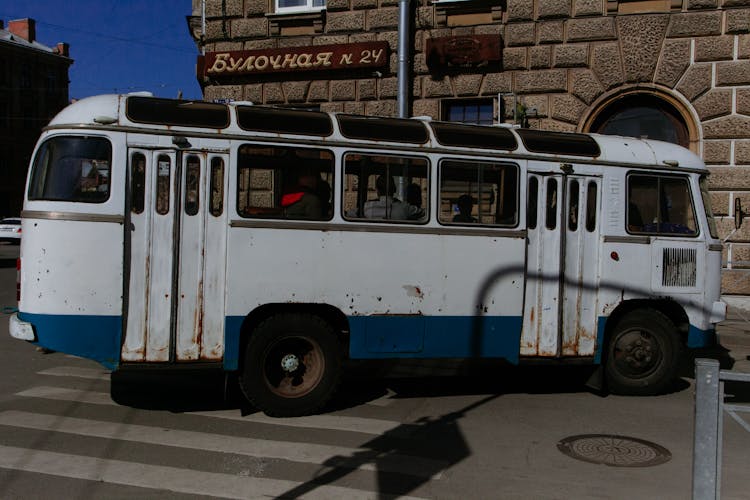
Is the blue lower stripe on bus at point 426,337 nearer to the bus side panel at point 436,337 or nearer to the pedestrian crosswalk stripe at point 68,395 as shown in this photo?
the bus side panel at point 436,337

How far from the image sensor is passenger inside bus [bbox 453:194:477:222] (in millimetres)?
7035

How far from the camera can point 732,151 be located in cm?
1312

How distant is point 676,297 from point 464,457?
3.54 meters

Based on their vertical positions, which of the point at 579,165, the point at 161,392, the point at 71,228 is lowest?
the point at 161,392

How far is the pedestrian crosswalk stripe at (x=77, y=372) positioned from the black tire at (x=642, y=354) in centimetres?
573

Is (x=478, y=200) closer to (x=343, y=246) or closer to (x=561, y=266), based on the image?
(x=561, y=266)

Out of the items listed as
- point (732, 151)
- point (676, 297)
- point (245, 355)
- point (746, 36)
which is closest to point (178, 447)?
point (245, 355)

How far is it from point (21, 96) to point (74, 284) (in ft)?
205

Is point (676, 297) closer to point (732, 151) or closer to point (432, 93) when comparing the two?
point (732, 151)

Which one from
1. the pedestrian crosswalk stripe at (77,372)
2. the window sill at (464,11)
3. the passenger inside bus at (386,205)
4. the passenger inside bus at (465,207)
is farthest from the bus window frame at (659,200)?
the window sill at (464,11)

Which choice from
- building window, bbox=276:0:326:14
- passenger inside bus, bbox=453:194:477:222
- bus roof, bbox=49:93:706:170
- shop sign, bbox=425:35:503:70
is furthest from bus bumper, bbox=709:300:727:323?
building window, bbox=276:0:326:14

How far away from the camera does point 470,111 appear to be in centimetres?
1495

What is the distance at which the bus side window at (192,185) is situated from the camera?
248 inches

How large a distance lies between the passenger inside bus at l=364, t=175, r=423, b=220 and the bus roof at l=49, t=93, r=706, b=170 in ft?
1.38
